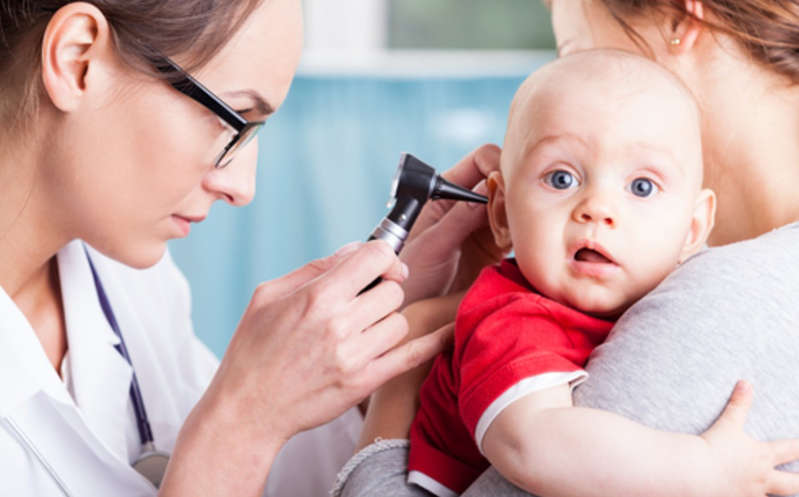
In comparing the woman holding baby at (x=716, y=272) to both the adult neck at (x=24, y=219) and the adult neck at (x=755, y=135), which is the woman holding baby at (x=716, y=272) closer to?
the adult neck at (x=755, y=135)

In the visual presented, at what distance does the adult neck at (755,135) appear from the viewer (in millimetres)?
1187

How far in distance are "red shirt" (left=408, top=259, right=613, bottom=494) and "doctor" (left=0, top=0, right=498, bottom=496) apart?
0.08 meters

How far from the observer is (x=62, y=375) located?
4.46ft

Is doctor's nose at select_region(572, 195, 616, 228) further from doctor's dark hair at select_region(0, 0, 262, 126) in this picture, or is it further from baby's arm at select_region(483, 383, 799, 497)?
doctor's dark hair at select_region(0, 0, 262, 126)

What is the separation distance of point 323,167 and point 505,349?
9.23ft

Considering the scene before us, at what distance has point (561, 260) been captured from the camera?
109cm

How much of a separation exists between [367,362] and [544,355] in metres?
0.26

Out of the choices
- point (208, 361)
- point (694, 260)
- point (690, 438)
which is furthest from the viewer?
point (208, 361)

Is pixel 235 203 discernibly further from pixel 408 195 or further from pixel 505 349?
pixel 505 349

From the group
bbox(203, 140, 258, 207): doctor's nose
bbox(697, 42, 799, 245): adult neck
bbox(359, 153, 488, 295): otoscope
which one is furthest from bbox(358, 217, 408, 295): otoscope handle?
bbox(697, 42, 799, 245): adult neck

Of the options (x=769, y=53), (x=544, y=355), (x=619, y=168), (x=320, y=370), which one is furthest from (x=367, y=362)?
(x=769, y=53)

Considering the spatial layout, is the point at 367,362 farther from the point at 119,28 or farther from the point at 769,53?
the point at 769,53

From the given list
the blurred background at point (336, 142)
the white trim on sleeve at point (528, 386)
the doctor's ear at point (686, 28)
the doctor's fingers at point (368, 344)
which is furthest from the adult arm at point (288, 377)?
the blurred background at point (336, 142)

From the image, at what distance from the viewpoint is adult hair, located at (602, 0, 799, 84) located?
3.71 ft
